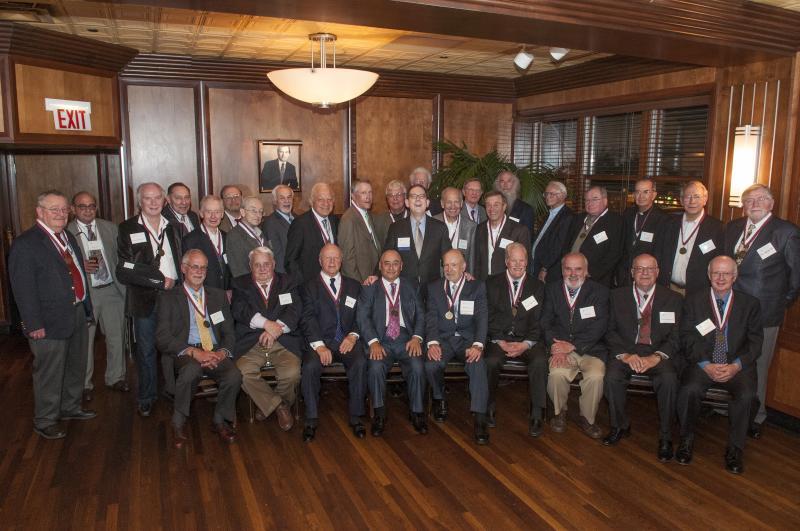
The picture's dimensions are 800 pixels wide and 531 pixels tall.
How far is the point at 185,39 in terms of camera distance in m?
5.58

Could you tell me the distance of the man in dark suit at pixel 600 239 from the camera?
17.1ft

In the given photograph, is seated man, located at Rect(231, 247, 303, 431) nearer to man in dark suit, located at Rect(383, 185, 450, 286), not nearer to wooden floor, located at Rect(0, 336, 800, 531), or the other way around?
wooden floor, located at Rect(0, 336, 800, 531)

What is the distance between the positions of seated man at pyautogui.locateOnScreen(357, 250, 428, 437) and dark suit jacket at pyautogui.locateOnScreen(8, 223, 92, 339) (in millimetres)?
2002

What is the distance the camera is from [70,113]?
5.47 meters

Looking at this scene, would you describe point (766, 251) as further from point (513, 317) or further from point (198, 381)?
point (198, 381)

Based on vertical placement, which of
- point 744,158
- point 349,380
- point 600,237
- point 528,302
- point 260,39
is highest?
point 260,39

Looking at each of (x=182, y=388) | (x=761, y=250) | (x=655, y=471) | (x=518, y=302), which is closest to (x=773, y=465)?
(x=655, y=471)

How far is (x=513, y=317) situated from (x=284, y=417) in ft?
6.01

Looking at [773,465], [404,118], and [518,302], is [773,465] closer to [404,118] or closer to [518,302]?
[518,302]

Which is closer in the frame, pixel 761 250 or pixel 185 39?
pixel 761 250

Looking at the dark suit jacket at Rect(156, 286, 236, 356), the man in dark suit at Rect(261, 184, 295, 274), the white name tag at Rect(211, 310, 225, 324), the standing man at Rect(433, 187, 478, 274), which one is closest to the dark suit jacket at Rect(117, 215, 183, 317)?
the dark suit jacket at Rect(156, 286, 236, 356)

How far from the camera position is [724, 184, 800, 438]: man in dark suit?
13.8 ft

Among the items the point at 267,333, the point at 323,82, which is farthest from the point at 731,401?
the point at 323,82

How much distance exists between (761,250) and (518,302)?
1694 mm
